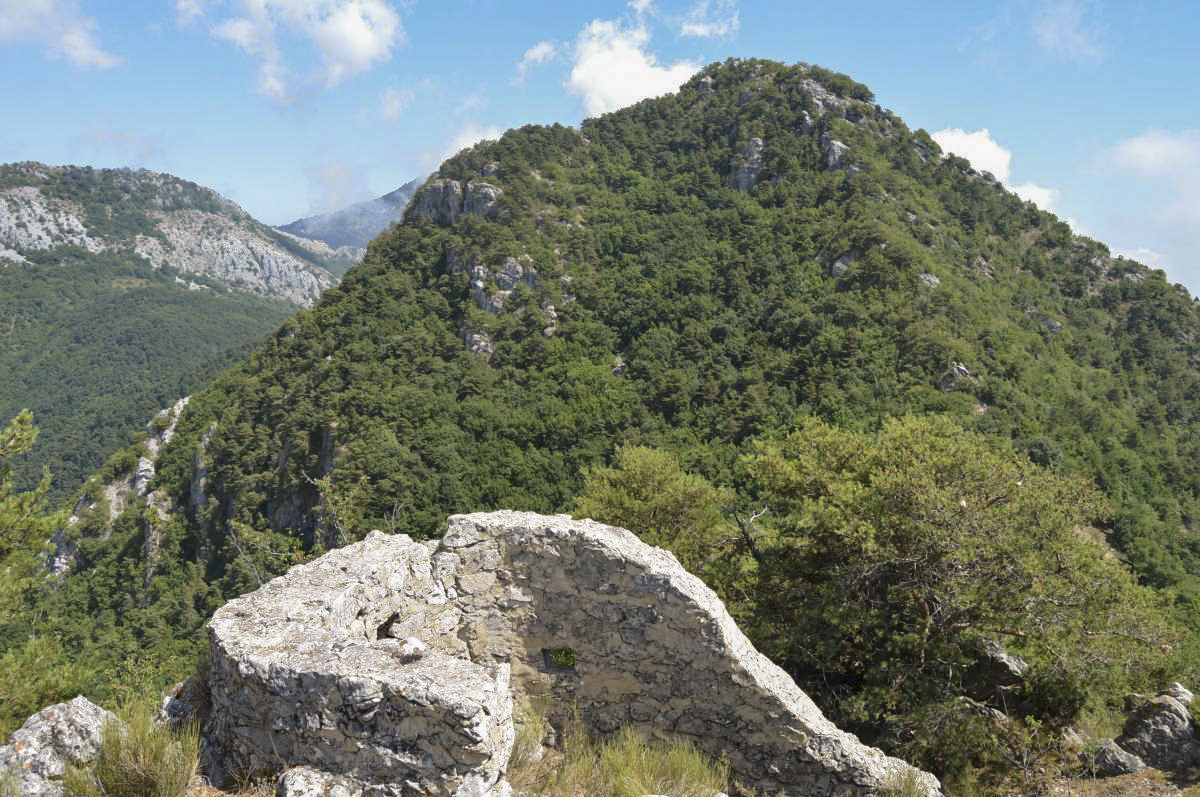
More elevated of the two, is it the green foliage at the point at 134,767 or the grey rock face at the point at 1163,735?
the grey rock face at the point at 1163,735

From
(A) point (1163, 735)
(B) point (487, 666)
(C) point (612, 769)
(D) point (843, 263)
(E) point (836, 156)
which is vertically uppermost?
(E) point (836, 156)

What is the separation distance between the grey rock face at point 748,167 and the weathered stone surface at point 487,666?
62507 millimetres

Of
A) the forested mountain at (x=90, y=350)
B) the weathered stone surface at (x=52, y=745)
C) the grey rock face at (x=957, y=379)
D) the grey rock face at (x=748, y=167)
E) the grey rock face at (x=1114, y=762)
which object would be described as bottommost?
the forested mountain at (x=90, y=350)

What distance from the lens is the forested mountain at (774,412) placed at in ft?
30.9

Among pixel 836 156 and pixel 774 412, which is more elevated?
pixel 836 156

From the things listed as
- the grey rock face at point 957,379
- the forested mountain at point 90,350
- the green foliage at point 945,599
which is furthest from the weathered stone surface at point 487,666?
the forested mountain at point 90,350

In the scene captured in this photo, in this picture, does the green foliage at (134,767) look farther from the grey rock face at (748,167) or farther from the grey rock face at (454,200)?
the grey rock face at (748,167)

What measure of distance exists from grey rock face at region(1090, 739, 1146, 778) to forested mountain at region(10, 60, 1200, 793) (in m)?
0.67

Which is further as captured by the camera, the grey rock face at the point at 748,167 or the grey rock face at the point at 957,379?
the grey rock face at the point at 748,167

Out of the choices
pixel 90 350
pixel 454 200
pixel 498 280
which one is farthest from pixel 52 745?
pixel 90 350

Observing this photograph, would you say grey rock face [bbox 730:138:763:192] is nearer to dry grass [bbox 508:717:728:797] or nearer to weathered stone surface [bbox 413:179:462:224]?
weathered stone surface [bbox 413:179:462:224]

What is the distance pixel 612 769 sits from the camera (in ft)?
20.7

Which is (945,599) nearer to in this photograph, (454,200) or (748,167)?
(748,167)

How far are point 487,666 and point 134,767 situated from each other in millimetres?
2940
